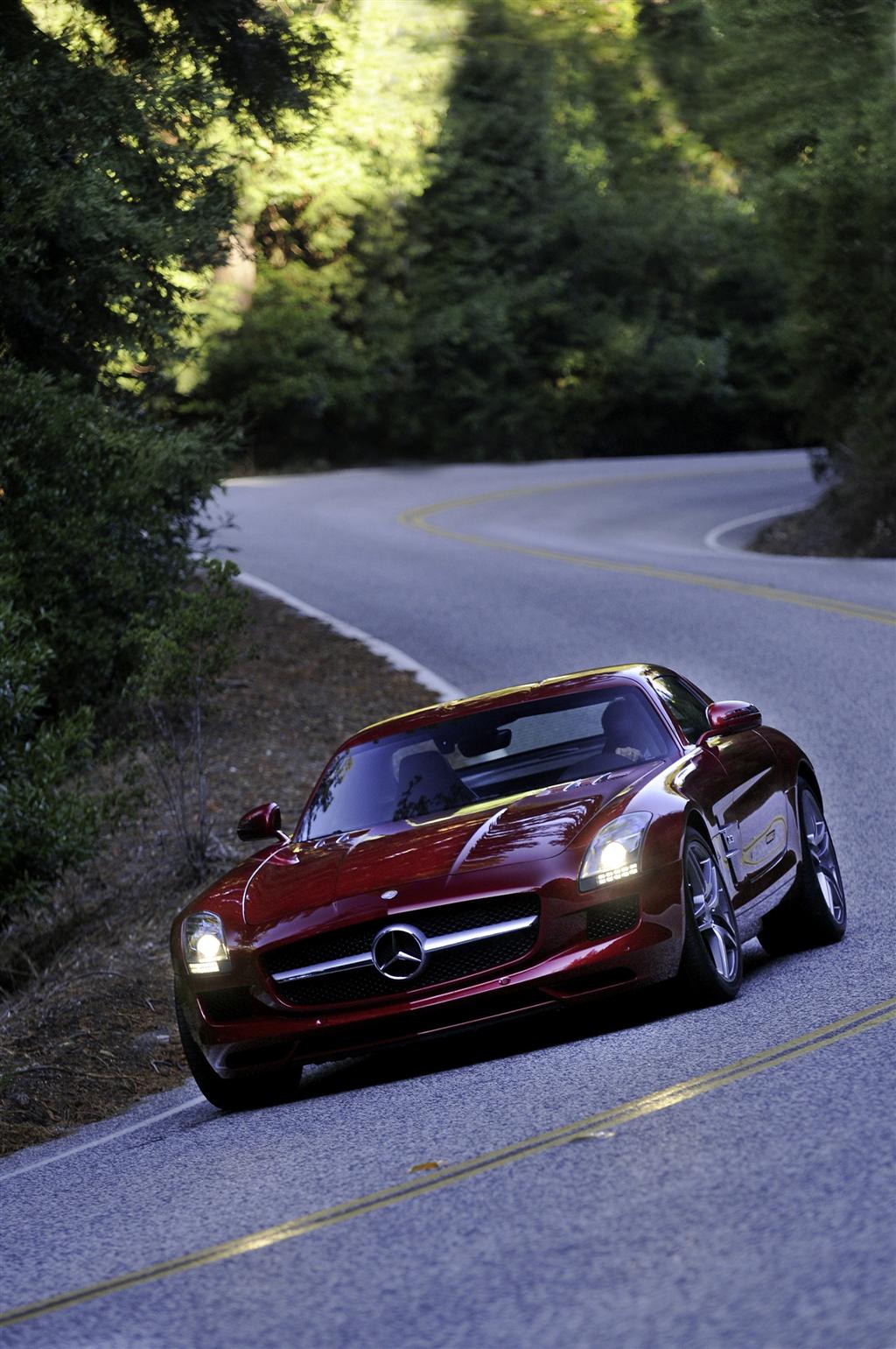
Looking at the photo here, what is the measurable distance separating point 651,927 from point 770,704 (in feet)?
29.8

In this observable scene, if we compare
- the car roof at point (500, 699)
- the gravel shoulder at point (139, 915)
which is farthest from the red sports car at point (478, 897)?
the gravel shoulder at point (139, 915)

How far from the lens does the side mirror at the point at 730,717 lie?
8.70 metres

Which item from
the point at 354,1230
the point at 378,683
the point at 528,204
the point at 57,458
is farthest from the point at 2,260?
the point at 528,204

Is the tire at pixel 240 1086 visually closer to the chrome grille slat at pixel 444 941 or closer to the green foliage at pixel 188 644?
the chrome grille slat at pixel 444 941

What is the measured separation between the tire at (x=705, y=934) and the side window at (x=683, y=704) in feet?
3.91

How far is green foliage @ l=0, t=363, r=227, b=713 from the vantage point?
14094 millimetres

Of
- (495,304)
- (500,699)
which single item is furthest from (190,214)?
(495,304)

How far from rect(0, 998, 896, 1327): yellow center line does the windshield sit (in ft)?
6.84

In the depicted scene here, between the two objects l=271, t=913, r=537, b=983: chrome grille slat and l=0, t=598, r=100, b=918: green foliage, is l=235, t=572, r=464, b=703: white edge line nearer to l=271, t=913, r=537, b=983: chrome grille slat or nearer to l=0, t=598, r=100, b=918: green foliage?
l=0, t=598, r=100, b=918: green foliage

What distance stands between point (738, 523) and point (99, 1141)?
28879 millimetres

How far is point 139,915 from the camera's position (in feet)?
39.5

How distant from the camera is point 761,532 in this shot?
34000 mm

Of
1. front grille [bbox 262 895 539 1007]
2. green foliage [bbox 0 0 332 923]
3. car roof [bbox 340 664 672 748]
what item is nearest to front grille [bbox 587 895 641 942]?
front grille [bbox 262 895 539 1007]

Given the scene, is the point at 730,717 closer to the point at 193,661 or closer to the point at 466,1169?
the point at 466,1169
